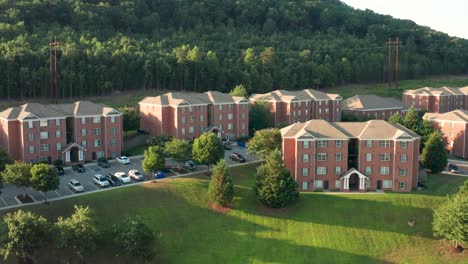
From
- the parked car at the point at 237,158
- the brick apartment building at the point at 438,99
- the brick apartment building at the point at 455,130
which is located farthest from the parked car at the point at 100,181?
the brick apartment building at the point at 438,99

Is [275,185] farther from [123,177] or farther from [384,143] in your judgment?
[123,177]

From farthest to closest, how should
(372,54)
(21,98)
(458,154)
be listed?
(372,54) < (21,98) < (458,154)

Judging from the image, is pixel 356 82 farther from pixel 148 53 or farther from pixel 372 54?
pixel 148 53

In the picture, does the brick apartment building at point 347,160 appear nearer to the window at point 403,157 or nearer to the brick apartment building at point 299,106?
the window at point 403,157

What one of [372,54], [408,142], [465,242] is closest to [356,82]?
[372,54]

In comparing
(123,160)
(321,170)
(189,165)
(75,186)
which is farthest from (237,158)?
(75,186)

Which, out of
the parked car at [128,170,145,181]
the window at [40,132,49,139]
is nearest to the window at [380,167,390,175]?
the parked car at [128,170,145,181]
